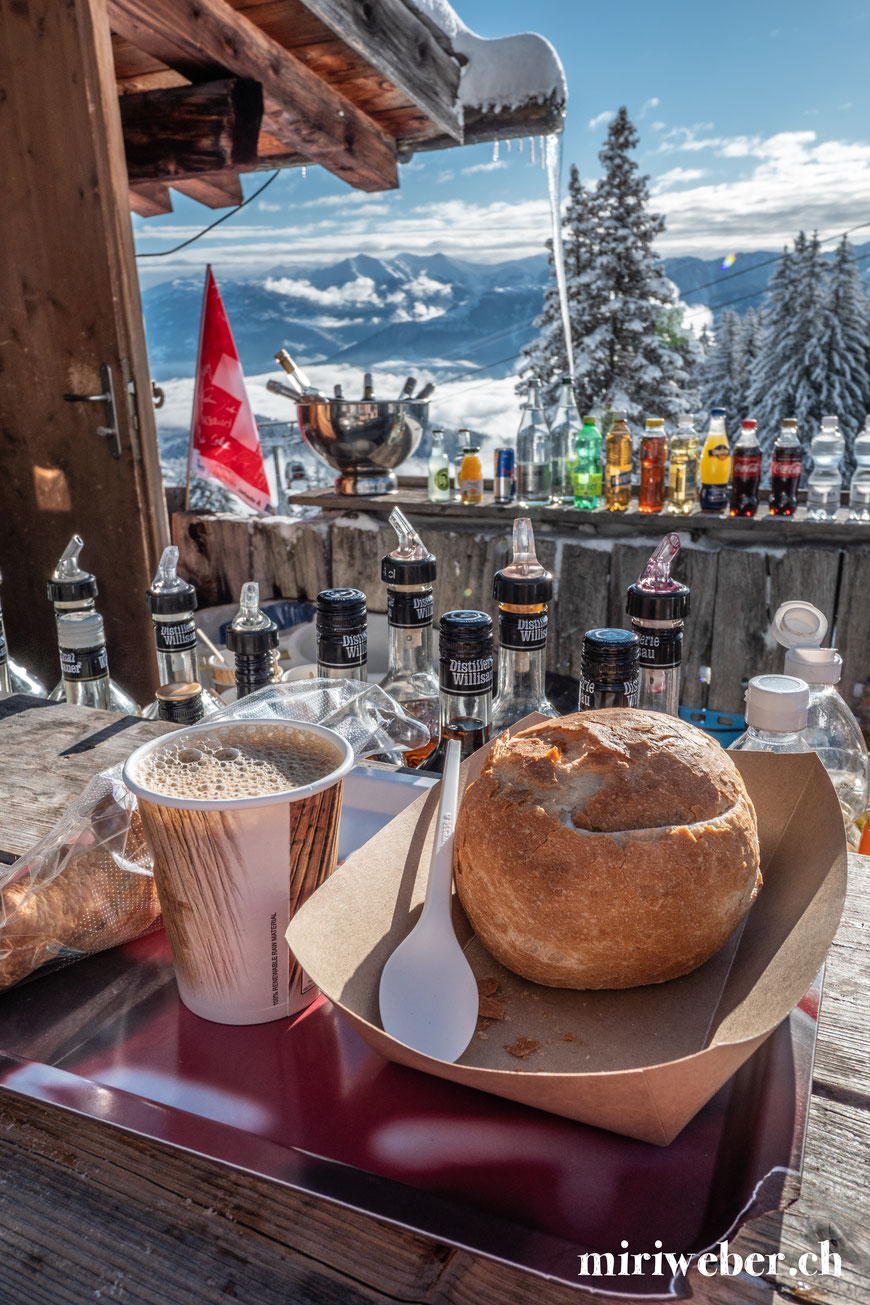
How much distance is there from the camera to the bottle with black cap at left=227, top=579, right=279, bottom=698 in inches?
47.7

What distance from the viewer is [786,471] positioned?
328 cm

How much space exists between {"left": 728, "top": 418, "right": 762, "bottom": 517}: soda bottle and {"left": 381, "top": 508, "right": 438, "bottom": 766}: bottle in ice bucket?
2.45 m

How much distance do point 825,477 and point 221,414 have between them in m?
3.20

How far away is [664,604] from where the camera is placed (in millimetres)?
989

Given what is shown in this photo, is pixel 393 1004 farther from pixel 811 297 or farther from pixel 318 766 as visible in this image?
pixel 811 297

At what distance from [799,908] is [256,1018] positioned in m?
0.44

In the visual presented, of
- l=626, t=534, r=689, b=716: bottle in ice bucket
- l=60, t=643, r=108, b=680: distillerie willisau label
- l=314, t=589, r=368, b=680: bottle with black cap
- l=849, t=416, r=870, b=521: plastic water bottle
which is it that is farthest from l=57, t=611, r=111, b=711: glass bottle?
l=849, t=416, r=870, b=521: plastic water bottle

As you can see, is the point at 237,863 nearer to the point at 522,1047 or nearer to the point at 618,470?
the point at 522,1047

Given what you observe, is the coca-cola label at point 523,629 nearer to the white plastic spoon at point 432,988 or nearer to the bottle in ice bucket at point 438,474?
the white plastic spoon at point 432,988

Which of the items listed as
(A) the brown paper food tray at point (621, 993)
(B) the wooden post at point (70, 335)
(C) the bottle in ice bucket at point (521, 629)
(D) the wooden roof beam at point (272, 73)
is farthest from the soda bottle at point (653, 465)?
(A) the brown paper food tray at point (621, 993)

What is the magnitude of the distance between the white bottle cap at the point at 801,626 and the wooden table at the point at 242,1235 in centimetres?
56

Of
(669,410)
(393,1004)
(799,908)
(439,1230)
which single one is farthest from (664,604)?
(669,410)

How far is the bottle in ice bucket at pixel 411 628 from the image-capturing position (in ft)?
3.77

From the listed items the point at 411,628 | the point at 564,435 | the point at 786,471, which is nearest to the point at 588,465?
the point at 564,435
